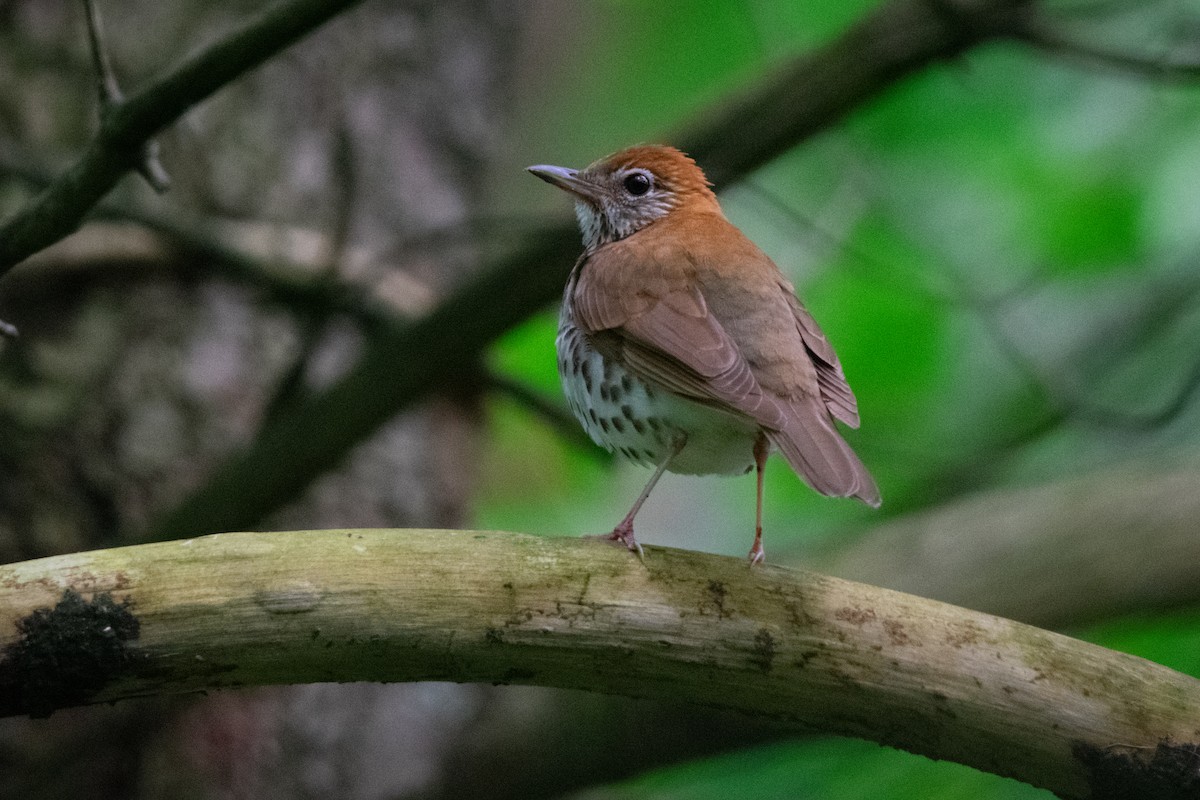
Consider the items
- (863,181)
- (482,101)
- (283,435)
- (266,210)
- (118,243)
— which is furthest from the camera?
(482,101)

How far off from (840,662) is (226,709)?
8.79ft

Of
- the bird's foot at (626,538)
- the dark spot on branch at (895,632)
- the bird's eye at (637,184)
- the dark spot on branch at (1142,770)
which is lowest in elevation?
the dark spot on branch at (1142,770)

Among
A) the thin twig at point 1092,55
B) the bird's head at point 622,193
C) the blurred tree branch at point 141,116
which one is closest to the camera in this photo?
the blurred tree branch at point 141,116

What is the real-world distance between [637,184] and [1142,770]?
226 cm

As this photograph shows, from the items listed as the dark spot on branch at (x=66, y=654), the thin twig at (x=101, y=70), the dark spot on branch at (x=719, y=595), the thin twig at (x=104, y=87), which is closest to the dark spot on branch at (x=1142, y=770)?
the dark spot on branch at (x=719, y=595)

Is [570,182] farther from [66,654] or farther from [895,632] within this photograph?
[66,654]

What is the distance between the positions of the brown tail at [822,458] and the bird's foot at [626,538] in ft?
1.20

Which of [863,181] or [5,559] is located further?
[863,181]

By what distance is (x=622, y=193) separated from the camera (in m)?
4.02

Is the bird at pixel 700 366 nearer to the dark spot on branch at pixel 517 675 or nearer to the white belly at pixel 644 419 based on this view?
the white belly at pixel 644 419

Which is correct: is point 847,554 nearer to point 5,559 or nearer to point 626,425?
point 626,425

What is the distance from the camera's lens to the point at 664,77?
272 inches

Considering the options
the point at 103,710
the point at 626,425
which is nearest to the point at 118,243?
the point at 103,710

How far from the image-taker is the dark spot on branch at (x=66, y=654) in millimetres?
2201
